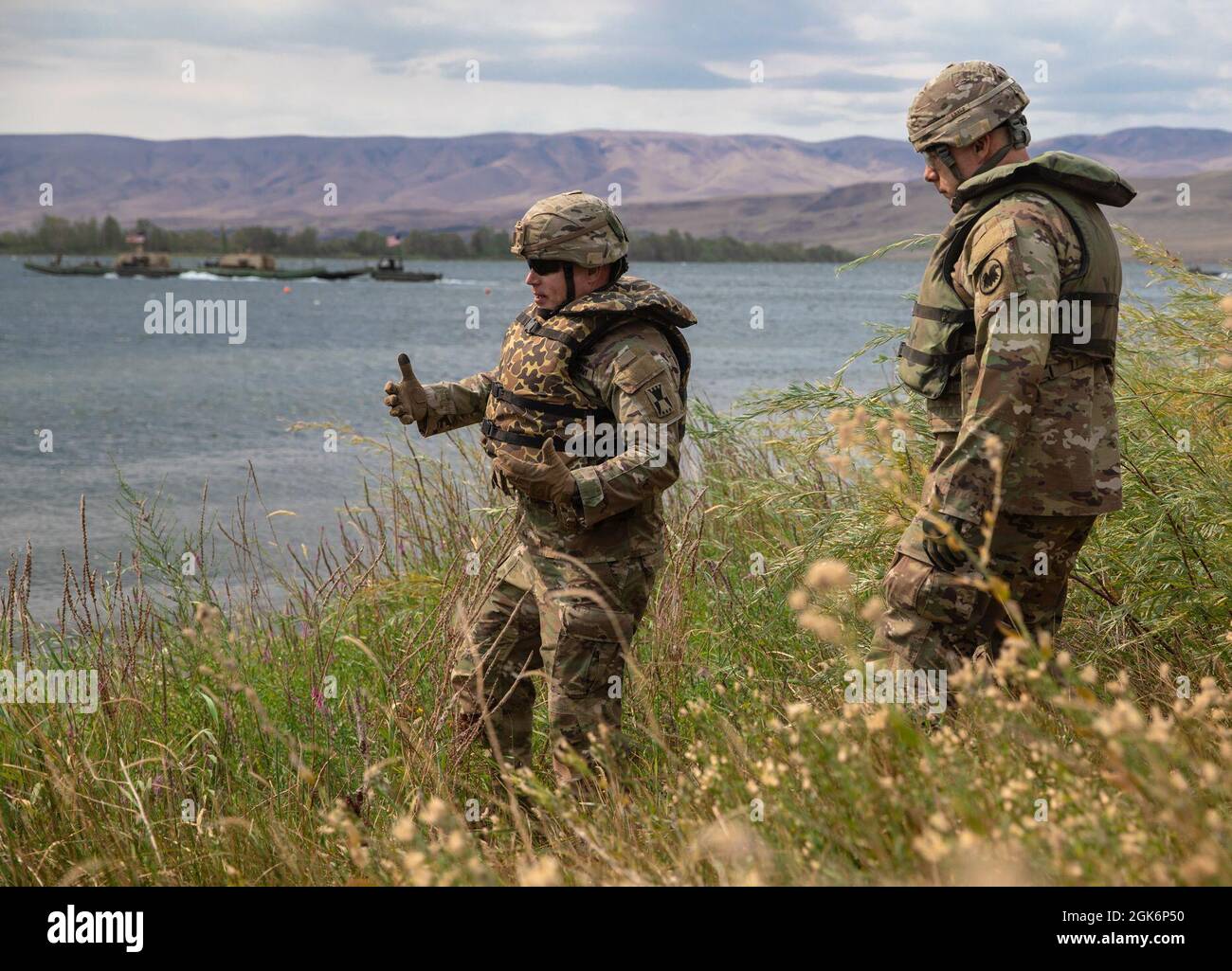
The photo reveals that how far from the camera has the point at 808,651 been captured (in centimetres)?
475

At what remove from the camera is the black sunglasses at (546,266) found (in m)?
3.95

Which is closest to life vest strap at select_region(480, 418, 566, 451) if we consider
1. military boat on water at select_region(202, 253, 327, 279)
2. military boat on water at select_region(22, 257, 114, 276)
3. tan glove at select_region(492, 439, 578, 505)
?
tan glove at select_region(492, 439, 578, 505)

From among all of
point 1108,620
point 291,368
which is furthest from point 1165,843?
point 291,368

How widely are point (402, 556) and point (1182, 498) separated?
4.05 m

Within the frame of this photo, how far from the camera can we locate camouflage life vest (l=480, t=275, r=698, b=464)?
3.84m

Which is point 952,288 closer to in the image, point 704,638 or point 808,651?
point 808,651

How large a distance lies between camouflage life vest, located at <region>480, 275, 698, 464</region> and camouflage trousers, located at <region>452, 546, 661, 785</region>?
1.34ft

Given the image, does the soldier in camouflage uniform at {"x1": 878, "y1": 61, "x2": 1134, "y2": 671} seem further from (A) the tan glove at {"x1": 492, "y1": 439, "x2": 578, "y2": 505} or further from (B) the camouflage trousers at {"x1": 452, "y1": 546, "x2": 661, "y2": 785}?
(A) the tan glove at {"x1": 492, "y1": 439, "x2": 578, "y2": 505}
